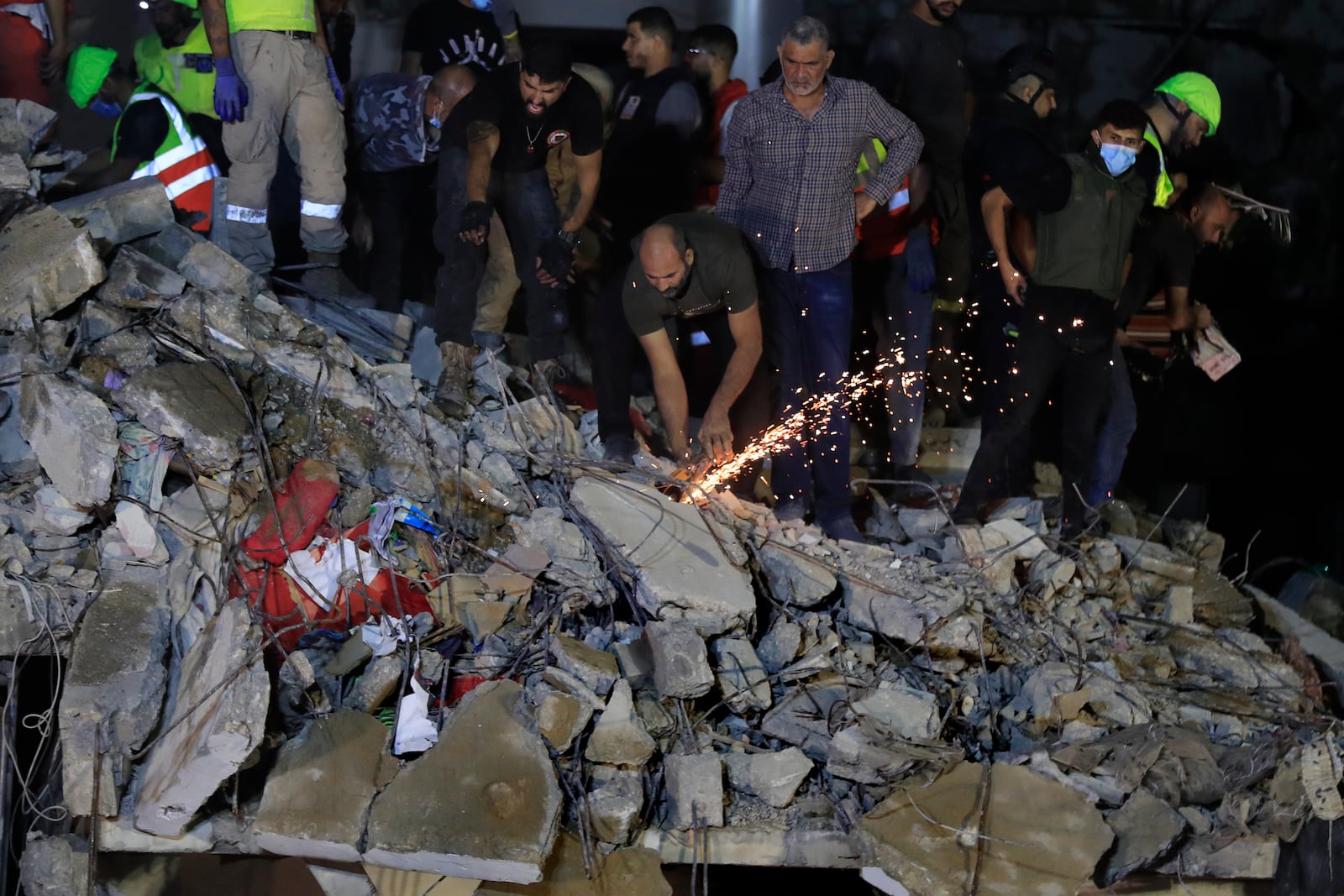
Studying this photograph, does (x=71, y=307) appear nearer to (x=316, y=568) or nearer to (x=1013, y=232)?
(x=316, y=568)

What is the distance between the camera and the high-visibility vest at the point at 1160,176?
5367 millimetres

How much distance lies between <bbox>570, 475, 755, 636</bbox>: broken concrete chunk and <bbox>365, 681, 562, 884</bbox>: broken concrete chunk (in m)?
0.67

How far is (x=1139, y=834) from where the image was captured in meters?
4.07

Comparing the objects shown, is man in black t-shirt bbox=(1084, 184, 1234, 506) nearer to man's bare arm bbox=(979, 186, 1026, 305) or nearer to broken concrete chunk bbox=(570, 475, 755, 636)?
man's bare arm bbox=(979, 186, 1026, 305)

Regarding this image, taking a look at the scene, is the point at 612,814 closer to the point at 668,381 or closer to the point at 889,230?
the point at 668,381

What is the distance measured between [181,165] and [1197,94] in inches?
178

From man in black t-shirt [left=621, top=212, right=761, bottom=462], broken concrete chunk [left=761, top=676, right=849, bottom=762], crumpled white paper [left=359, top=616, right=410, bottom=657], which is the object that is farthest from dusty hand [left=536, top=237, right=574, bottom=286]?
broken concrete chunk [left=761, top=676, right=849, bottom=762]

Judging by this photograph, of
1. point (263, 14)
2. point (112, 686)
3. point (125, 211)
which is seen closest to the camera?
point (112, 686)

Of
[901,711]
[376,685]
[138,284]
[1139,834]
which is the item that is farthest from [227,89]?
[1139,834]

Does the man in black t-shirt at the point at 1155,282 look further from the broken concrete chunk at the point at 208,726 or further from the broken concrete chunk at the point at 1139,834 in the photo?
the broken concrete chunk at the point at 208,726

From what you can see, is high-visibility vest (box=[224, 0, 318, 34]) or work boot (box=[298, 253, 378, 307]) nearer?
high-visibility vest (box=[224, 0, 318, 34])

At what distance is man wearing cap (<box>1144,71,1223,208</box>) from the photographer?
17.9ft

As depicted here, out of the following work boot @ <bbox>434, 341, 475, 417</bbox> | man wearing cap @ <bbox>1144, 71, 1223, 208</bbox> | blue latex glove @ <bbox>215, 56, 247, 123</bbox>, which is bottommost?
work boot @ <bbox>434, 341, 475, 417</bbox>

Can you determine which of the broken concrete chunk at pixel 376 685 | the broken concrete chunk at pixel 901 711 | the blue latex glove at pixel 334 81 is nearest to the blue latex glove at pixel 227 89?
the blue latex glove at pixel 334 81
